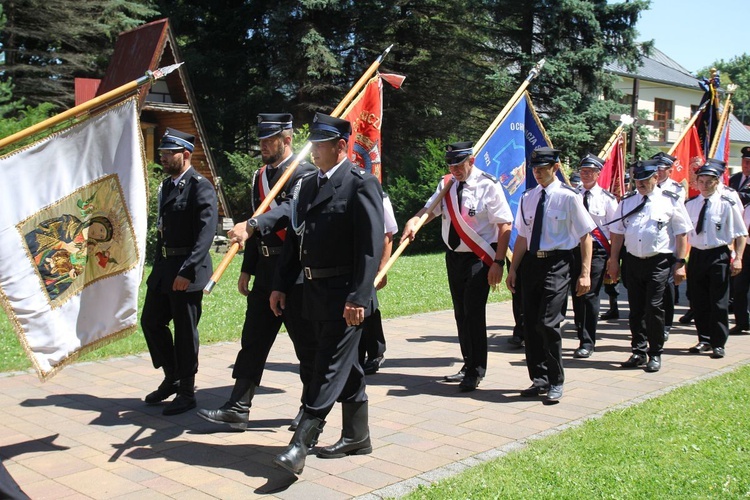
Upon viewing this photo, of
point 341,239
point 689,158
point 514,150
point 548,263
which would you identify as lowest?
point 548,263

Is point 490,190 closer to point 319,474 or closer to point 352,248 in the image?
point 352,248

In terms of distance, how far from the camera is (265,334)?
6.05 m

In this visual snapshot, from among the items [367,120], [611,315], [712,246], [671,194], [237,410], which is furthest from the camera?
[611,315]

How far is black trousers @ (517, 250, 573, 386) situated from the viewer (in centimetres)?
686

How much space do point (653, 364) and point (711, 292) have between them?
70.2 inches

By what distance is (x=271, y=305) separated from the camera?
222 inches

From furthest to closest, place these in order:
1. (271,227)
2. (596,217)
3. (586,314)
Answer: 1. (596,217)
2. (586,314)
3. (271,227)

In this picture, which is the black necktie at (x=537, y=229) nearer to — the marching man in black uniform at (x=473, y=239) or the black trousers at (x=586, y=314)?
the marching man in black uniform at (x=473, y=239)

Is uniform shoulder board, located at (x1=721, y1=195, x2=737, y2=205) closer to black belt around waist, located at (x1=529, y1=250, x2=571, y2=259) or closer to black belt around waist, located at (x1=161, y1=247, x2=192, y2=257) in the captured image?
black belt around waist, located at (x1=529, y1=250, x2=571, y2=259)

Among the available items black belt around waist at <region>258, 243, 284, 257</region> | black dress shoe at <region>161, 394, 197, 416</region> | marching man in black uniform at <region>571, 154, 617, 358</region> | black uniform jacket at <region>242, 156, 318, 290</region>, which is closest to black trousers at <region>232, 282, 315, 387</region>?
black uniform jacket at <region>242, 156, 318, 290</region>

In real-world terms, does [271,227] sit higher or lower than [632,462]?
higher

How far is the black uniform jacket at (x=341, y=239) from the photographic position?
197 inches

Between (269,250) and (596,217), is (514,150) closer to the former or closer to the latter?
(596,217)

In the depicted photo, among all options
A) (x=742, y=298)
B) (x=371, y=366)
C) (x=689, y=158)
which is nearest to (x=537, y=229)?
(x=371, y=366)
